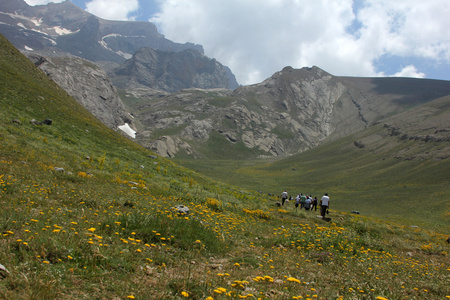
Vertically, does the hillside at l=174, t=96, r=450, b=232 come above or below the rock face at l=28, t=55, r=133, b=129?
below

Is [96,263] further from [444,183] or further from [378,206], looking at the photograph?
[444,183]

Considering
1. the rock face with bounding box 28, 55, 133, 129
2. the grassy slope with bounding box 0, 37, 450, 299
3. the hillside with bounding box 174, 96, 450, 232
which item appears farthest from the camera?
the rock face with bounding box 28, 55, 133, 129

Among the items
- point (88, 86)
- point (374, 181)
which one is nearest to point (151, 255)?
point (374, 181)

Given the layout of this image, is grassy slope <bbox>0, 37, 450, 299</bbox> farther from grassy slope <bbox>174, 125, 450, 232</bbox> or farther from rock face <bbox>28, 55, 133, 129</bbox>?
rock face <bbox>28, 55, 133, 129</bbox>

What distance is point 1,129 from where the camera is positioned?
18.0 metres

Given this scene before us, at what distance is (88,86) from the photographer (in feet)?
554

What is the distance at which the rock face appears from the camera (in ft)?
479

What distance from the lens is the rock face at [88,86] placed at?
145900 millimetres

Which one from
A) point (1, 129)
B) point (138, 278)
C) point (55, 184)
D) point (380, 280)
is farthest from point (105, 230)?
point (1, 129)

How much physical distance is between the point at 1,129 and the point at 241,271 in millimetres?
20035

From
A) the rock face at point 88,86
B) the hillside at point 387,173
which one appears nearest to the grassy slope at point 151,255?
the hillside at point 387,173

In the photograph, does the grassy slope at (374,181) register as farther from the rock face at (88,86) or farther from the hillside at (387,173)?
the rock face at (88,86)

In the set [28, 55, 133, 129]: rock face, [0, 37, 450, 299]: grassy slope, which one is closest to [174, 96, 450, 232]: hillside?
[0, 37, 450, 299]: grassy slope

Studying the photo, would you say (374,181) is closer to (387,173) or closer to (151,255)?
(387,173)
